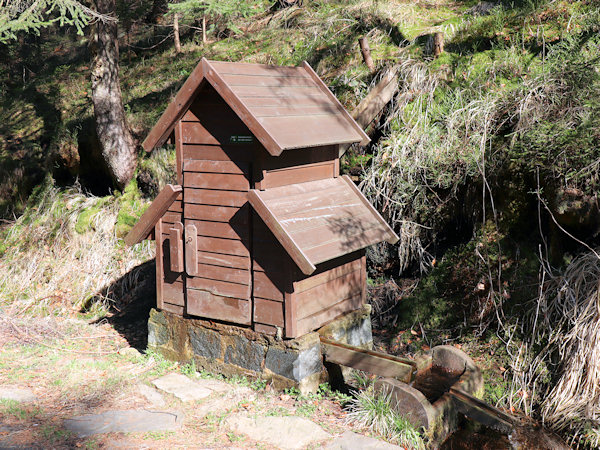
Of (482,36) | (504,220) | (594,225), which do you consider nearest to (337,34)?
(482,36)

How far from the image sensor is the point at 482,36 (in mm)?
8430

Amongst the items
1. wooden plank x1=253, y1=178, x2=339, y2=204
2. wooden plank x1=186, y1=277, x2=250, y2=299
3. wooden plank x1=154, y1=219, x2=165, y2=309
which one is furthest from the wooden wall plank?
wooden plank x1=186, y1=277, x2=250, y2=299

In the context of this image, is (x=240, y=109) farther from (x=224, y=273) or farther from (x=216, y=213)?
(x=224, y=273)

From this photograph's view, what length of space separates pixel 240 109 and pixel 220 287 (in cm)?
178

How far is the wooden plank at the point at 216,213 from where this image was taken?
17.6 feet

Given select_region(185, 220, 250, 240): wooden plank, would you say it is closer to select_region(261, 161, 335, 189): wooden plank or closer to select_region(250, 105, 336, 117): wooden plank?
select_region(261, 161, 335, 189): wooden plank

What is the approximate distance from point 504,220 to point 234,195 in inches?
122

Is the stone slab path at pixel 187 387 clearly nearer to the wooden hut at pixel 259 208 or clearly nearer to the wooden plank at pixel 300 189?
the wooden hut at pixel 259 208

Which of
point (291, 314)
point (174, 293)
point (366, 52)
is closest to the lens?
point (291, 314)

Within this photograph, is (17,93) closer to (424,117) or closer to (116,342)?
(116,342)

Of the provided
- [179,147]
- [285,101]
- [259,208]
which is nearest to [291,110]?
[285,101]

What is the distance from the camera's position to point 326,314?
564cm

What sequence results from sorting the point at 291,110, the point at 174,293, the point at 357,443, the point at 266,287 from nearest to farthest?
the point at 357,443
the point at 266,287
the point at 291,110
the point at 174,293

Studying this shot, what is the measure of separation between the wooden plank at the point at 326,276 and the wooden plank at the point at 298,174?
94 centimetres
